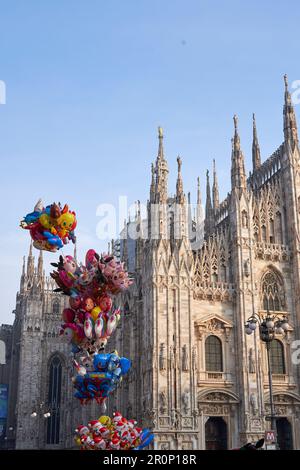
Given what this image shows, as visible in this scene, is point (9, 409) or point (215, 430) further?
point (9, 409)

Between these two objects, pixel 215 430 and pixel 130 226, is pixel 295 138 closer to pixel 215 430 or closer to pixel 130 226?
pixel 215 430

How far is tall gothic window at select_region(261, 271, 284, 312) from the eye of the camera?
41594mm

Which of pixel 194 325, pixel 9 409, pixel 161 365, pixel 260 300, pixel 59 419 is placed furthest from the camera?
pixel 9 409

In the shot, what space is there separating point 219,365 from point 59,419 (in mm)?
35701

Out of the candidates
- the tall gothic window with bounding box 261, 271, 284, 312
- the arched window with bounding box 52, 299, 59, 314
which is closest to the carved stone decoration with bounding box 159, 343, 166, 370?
the tall gothic window with bounding box 261, 271, 284, 312

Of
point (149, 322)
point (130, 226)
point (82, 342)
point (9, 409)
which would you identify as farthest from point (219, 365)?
point (9, 409)

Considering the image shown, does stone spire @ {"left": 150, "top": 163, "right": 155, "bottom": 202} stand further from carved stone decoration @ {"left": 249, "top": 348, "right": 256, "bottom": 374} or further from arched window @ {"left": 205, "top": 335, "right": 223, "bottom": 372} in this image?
carved stone decoration @ {"left": 249, "top": 348, "right": 256, "bottom": 374}

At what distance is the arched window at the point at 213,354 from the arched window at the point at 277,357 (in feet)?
12.8

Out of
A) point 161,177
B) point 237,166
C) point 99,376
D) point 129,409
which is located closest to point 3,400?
point 129,409

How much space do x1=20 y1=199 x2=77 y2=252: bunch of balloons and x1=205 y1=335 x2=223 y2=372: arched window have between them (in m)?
22.0

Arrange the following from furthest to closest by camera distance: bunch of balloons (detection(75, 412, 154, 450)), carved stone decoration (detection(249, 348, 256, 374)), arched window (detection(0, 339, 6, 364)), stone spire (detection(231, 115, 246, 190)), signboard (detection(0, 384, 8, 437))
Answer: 1. arched window (detection(0, 339, 6, 364))
2. signboard (detection(0, 384, 8, 437))
3. stone spire (detection(231, 115, 246, 190))
4. carved stone decoration (detection(249, 348, 256, 374))
5. bunch of balloons (detection(75, 412, 154, 450))

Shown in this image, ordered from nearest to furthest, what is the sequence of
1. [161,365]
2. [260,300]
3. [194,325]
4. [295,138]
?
[161,365] < [194,325] < [260,300] < [295,138]

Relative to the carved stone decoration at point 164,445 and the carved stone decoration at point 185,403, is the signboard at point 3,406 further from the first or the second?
the carved stone decoration at point 185,403

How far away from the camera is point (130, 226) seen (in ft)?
228
